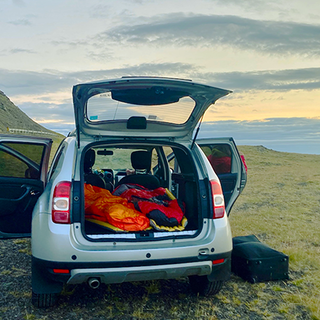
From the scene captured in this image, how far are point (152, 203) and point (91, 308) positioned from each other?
4.13 ft

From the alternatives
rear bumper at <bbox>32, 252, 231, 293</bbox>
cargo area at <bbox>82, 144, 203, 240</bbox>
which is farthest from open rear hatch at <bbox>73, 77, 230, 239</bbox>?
rear bumper at <bbox>32, 252, 231, 293</bbox>

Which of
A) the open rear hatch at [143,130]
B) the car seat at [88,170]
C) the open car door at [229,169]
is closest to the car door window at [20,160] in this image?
the car seat at [88,170]

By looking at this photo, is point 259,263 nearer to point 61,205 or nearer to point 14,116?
point 61,205

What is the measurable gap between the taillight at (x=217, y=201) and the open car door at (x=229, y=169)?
6.62ft

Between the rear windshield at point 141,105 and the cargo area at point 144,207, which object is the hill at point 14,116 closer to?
the cargo area at point 144,207

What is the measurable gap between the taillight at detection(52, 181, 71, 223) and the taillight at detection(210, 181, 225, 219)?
4.67 ft

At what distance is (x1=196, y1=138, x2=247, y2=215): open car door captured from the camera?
584cm

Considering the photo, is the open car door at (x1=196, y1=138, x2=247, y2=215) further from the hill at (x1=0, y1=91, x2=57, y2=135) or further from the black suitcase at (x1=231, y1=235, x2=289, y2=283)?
the hill at (x1=0, y1=91, x2=57, y2=135)

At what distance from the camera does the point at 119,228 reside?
3693mm

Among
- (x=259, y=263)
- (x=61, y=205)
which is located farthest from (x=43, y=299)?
(x=259, y=263)

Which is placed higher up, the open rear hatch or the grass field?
the open rear hatch

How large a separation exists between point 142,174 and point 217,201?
1.74 metres

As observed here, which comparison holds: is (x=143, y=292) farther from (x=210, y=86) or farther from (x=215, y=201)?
(x=210, y=86)

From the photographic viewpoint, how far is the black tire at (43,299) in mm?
3541
